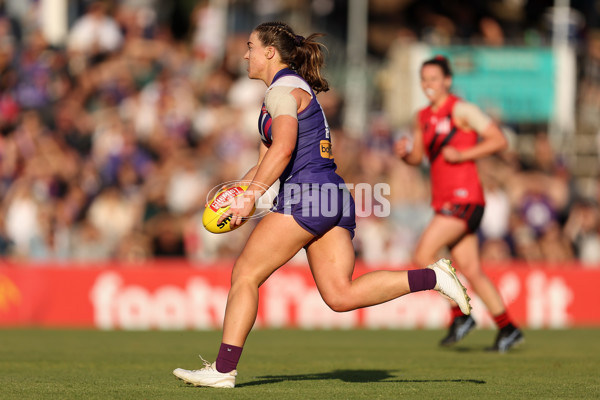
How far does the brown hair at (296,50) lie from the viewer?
702 centimetres

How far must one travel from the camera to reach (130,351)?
34.2 ft

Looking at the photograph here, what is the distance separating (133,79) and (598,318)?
29.5 ft

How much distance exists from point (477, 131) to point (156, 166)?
829cm

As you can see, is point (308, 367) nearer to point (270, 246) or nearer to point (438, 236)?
point (438, 236)

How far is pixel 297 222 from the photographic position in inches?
267

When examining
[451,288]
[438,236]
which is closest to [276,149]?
[451,288]

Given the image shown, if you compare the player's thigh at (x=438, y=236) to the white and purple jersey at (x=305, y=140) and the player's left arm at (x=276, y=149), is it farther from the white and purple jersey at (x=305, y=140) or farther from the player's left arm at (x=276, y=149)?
the player's left arm at (x=276, y=149)

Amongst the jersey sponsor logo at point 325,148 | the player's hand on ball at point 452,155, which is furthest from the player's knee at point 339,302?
the player's hand on ball at point 452,155

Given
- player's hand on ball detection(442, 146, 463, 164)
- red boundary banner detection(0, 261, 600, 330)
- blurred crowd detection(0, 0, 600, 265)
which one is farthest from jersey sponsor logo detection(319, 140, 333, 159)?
blurred crowd detection(0, 0, 600, 265)

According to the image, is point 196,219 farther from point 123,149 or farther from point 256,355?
point 256,355

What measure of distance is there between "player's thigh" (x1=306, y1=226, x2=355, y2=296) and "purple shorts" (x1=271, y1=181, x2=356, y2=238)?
0.07 meters

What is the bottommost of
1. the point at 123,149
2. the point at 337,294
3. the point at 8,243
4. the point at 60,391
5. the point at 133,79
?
the point at 60,391

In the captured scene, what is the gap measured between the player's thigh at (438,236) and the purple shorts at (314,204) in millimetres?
3183

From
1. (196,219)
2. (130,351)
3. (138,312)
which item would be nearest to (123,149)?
(196,219)
